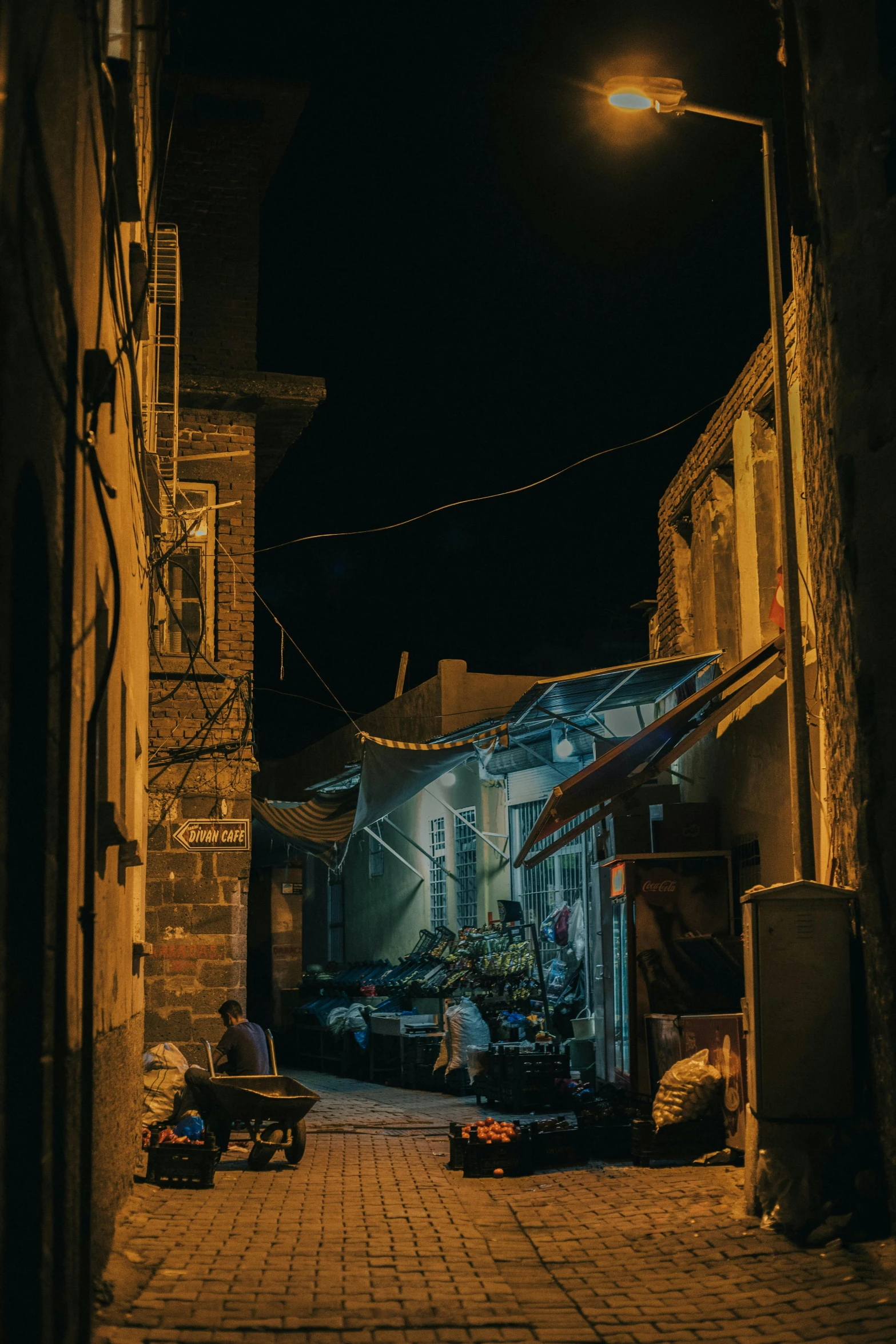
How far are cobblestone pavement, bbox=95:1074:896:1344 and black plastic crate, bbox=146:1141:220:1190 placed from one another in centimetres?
10

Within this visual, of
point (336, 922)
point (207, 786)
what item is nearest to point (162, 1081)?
point (207, 786)

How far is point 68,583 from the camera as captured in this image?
5.33 meters

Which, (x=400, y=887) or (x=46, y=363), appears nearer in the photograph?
(x=46, y=363)

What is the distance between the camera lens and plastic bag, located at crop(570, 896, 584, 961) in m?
17.4

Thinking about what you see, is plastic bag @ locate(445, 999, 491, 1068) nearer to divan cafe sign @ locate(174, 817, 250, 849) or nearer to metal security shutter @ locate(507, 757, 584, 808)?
divan cafe sign @ locate(174, 817, 250, 849)

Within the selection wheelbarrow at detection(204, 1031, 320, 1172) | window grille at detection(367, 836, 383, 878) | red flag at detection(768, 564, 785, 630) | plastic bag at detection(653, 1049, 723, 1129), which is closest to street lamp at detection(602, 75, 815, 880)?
red flag at detection(768, 564, 785, 630)

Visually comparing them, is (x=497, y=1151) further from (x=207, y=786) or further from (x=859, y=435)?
(x=207, y=786)

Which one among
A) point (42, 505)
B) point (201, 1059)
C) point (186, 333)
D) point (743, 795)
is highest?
point (186, 333)

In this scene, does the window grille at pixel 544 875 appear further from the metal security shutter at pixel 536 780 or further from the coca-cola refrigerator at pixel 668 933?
the coca-cola refrigerator at pixel 668 933

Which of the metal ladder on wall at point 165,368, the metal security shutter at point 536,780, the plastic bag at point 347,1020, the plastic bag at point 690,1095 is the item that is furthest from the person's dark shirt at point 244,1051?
the plastic bag at point 347,1020

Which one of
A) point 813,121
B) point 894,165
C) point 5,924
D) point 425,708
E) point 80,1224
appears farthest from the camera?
point 425,708

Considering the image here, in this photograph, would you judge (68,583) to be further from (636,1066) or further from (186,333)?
(186,333)

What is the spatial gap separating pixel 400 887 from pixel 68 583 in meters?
19.8

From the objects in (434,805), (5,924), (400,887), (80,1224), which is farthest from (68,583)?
(400,887)
